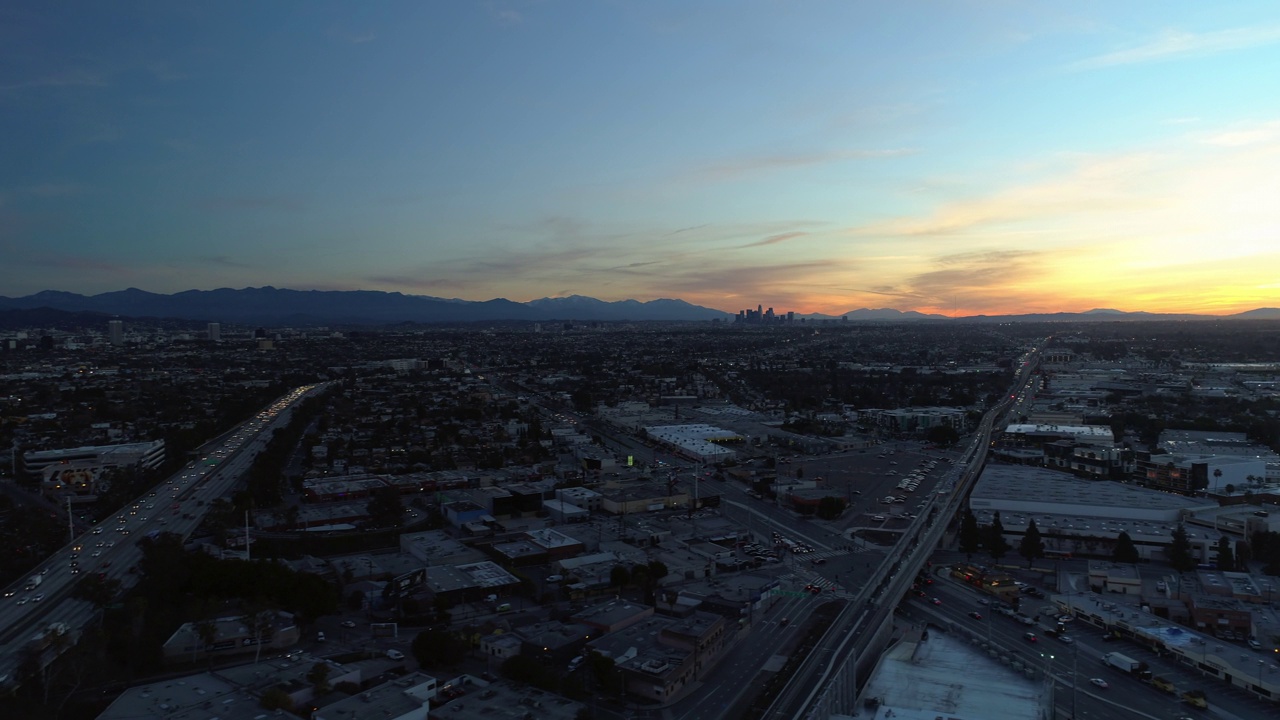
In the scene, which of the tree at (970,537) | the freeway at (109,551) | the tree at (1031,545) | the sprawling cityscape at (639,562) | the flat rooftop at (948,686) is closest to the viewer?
the flat rooftop at (948,686)

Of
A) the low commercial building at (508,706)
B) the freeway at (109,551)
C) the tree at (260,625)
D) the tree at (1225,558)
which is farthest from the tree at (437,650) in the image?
the tree at (1225,558)

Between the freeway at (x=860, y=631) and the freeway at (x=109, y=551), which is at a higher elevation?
the freeway at (x=860, y=631)

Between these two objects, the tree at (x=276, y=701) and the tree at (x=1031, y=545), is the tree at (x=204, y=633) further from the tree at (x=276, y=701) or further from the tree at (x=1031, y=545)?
the tree at (x=1031, y=545)

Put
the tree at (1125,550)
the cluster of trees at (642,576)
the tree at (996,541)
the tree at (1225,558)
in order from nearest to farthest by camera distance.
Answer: the cluster of trees at (642,576) → the tree at (1225,558) → the tree at (1125,550) → the tree at (996,541)

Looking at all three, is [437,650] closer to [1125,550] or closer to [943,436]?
[1125,550]

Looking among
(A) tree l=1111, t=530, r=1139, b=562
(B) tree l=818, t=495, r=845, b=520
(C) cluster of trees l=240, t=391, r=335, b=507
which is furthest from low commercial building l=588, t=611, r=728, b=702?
(C) cluster of trees l=240, t=391, r=335, b=507

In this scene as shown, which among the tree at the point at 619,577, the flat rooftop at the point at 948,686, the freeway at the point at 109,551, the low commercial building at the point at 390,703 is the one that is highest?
the low commercial building at the point at 390,703

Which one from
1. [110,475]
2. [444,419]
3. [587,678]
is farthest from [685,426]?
[587,678]

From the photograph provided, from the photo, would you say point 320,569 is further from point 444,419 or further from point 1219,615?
point 444,419
